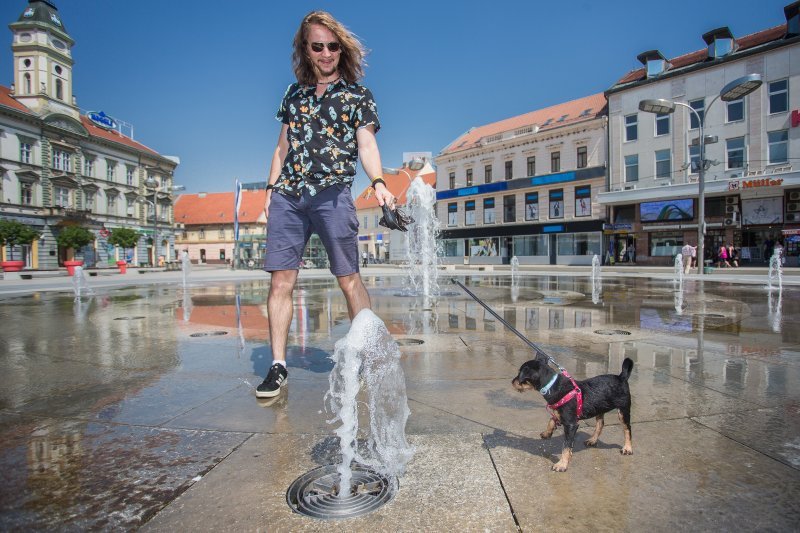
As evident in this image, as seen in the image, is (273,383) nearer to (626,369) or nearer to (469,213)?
(626,369)

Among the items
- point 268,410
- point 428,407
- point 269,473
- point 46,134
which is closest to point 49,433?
point 268,410

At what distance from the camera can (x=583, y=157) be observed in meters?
36.6

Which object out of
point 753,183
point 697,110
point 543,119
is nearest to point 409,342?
point 753,183

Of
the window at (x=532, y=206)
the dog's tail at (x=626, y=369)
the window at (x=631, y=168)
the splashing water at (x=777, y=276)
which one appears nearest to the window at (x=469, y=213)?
the window at (x=532, y=206)

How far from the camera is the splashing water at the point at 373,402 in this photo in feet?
6.29

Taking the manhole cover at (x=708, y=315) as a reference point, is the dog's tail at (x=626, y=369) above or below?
above

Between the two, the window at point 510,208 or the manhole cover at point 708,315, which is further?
the window at point 510,208

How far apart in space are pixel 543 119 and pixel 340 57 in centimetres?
4214

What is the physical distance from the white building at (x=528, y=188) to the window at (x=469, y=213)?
3.8 inches

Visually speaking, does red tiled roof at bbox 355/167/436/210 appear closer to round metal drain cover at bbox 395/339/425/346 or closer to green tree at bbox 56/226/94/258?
green tree at bbox 56/226/94/258

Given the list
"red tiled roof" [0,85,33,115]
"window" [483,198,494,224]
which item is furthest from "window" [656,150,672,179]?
"red tiled roof" [0,85,33,115]

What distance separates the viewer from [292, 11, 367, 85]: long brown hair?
3.01m

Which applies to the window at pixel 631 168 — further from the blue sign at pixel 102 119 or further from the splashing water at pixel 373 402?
the blue sign at pixel 102 119

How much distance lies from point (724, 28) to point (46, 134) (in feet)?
178
